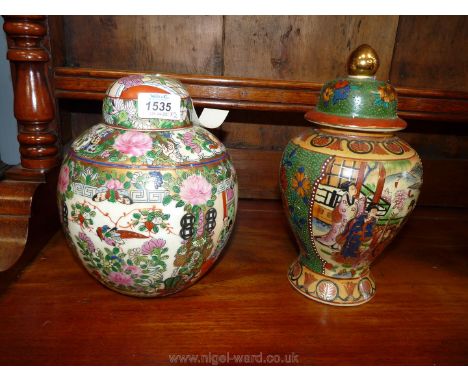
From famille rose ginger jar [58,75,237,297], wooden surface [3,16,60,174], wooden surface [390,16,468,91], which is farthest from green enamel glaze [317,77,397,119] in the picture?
wooden surface [3,16,60,174]

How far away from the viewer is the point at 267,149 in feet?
3.77

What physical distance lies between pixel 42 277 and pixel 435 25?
1089 millimetres

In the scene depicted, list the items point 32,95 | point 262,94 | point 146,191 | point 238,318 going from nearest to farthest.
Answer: point 146,191
point 238,318
point 32,95
point 262,94

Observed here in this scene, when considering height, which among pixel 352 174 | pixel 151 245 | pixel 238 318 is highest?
pixel 352 174

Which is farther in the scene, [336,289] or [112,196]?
[336,289]

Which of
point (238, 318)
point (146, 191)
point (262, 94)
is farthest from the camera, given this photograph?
point (262, 94)

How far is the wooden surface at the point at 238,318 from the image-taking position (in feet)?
2.04

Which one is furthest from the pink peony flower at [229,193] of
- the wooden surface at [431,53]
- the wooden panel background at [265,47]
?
the wooden surface at [431,53]

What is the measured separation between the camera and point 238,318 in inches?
27.4

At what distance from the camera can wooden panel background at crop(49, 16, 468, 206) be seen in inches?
40.0

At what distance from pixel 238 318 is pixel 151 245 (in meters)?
0.21

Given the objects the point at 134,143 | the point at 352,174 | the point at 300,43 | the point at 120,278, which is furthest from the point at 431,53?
the point at 120,278

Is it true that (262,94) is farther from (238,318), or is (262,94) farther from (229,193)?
(238,318)

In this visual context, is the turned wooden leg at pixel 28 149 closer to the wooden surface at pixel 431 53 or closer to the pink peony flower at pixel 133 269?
the pink peony flower at pixel 133 269
